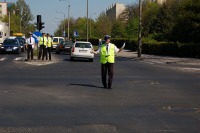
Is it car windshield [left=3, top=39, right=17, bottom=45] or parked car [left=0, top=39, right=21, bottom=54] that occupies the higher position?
car windshield [left=3, top=39, right=17, bottom=45]

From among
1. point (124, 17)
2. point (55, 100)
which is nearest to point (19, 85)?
point (55, 100)

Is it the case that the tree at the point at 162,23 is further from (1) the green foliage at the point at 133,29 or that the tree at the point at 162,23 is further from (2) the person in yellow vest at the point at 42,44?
(2) the person in yellow vest at the point at 42,44

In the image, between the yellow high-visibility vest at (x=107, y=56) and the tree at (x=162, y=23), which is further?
the tree at (x=162, y=23)

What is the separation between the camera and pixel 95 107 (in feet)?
32.5

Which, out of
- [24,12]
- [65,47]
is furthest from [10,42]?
A: [24,12]

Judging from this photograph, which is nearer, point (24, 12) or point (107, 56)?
point (107, 56)

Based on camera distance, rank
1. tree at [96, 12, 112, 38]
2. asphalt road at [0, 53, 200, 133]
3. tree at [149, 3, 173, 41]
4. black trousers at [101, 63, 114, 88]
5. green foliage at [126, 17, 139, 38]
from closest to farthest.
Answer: asphalt road at [0, 53, 200, 133] < black trousers at [101, 63, 114, 88] < tree at [149, 3, 173, 41] < green foliage at [126, 17, 139, 38] < tree at [96, 12, 112, 38]

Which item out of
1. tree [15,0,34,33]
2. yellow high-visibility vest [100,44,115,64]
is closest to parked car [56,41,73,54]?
yellow high-visibility vest [100,44,115,64]

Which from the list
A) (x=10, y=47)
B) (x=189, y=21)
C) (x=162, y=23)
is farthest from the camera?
(x=162, y=23)

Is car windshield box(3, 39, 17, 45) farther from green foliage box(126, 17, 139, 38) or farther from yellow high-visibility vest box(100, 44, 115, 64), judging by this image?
yellow high-visibility vest box(100, 44, 115, 64)

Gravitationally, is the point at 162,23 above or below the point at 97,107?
above

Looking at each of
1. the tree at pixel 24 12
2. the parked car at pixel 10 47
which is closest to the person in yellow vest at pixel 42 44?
the parked car at pixel 10 47

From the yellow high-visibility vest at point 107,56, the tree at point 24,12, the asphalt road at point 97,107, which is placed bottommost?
the asphalt road at point 97,107

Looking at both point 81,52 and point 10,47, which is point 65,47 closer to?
point 10,47
